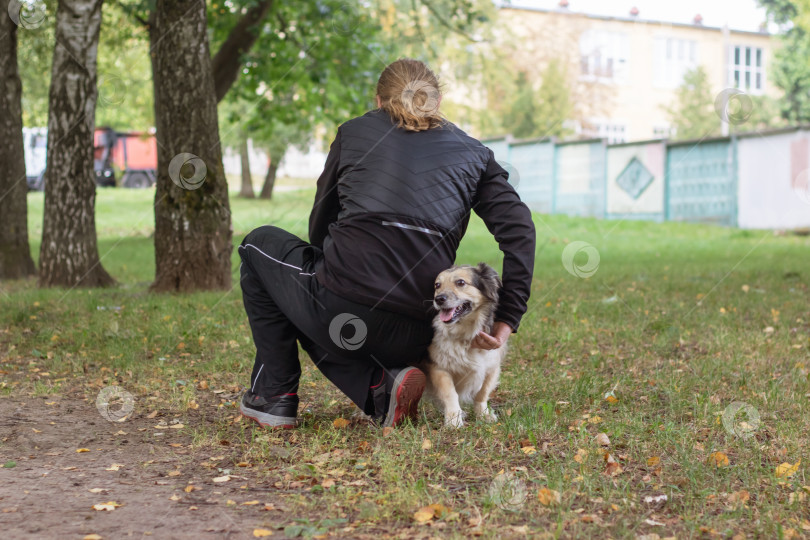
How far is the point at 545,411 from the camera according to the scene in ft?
15.7

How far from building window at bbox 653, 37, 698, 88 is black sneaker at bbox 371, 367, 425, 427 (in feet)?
128

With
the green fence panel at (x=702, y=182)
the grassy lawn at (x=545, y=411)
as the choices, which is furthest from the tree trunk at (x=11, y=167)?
the green fence panel at (x=702, y=182)

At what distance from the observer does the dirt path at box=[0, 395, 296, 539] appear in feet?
11.0

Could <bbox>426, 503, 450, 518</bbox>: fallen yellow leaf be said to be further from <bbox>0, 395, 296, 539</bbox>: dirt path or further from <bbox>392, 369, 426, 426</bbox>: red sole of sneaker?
<bbox>392, 369, 426, 426</bbox>: red sole of sneaker

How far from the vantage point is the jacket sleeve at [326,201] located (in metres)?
4.43

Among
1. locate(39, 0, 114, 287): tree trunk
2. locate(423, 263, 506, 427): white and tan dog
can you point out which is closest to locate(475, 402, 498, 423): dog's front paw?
locate(423, 263, 506, 427): white and tan dog

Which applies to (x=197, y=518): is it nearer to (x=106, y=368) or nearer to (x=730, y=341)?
(x=106, y=368)

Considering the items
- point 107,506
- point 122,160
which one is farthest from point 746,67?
point 107,506

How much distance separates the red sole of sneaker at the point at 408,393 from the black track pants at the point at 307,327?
0.36ft

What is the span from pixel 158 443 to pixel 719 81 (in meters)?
42.1

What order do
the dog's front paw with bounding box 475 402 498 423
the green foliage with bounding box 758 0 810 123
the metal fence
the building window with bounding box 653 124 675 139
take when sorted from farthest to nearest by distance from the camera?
1. the building window with bounding box 653 124 675 139
2. the green foliage with bounding box 758 0 810 123
3. the metal fence
4. the dog's front paw with bounding box 475 402 498 423

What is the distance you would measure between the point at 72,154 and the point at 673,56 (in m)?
35.7

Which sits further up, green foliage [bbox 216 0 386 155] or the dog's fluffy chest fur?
green foliage [bbox 216 0 386 155]

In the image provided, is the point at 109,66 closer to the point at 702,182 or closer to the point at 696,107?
the point at 702,182
